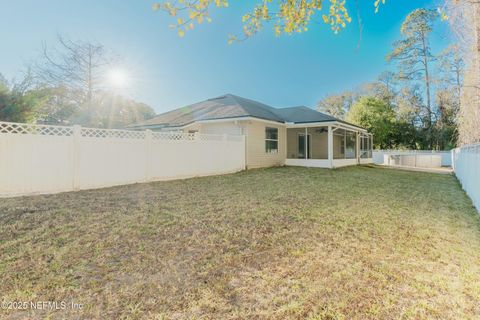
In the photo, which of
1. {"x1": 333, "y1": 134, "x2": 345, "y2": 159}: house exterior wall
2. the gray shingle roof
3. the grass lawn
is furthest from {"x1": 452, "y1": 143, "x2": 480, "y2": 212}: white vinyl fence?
{"x1": 333, "y1": 134, "x2": 345, "y2": 159}: house exterior wall

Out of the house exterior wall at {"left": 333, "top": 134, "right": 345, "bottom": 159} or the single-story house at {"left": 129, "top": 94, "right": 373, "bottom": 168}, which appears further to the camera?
the house exterior wall at {"left": 333, "top": 134, "right": 345, "bottom": 159}

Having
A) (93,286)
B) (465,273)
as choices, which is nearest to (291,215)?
(465,273)

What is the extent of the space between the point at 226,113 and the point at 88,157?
7311 mm

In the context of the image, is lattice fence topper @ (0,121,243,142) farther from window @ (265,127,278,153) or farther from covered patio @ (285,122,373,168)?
covered patio @ (285,122,373,168)

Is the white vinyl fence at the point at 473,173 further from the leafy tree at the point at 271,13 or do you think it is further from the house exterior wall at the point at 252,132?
the house exterior wall at the point at 252,132

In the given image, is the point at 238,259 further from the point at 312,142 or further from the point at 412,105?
the point at 412,105

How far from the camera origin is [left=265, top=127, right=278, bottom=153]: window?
1339 cm

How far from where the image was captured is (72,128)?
6.06 meters

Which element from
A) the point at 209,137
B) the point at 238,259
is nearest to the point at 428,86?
the point at 209,137

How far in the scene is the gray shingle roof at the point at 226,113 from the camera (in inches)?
493

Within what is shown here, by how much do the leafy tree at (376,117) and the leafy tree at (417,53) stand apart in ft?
11.6

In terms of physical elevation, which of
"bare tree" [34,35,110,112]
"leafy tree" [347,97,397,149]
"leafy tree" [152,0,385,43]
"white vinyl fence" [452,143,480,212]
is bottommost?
"white vinyl fence" [452,143,480,212]

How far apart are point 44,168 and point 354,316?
21.1 feet

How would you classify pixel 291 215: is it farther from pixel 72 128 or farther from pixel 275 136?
A: pixel 275 136
